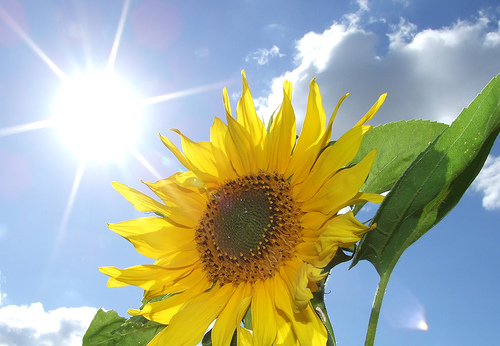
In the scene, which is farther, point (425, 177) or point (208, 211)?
point (208, 211)

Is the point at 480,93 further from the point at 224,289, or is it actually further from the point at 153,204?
the point at 153,204

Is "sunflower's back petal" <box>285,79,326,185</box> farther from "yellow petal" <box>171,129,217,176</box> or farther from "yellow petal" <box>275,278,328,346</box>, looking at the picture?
"yellow petal" <box>275,278,328,346</box>

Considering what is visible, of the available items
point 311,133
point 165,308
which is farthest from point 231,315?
point 311,133

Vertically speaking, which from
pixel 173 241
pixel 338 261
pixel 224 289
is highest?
pixel 173 241

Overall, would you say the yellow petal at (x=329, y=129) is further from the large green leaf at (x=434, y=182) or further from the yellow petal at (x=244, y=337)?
the yellow petal at (x=244, y=337)

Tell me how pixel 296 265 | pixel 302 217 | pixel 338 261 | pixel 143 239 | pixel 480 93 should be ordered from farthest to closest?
1. pixel 143 239
2. pixel 302 217
3. pixel 296 265
4. pixel 338 261
5. pixel 480 93

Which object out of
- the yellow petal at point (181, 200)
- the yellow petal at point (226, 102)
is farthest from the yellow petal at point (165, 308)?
the yellow petal at point (226, 102)

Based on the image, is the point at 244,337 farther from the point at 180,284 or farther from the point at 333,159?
the point at 333,159

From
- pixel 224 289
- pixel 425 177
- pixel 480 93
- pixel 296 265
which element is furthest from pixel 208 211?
pixel 480 93
